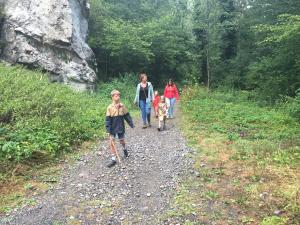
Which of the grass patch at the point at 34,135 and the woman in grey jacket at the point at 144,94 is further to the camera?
the woman in grey jacket at the point at 144,94

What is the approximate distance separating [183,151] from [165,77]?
80.4 feet

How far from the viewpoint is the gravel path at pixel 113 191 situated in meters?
6.55

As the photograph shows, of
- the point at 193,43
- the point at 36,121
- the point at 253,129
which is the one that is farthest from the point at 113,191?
the point at 193,43

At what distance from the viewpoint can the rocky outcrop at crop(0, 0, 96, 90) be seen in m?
20.9

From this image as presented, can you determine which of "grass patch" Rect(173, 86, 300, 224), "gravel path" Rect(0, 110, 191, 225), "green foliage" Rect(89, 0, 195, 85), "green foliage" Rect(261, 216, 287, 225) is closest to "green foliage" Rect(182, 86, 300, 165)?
"grass patch" Rect(173, 86, 300, 224)

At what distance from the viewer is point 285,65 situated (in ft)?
74.7

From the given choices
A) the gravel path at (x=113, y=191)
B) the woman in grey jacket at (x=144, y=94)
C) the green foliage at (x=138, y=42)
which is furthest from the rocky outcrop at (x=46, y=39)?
the gravel path at (x=113, y=191)

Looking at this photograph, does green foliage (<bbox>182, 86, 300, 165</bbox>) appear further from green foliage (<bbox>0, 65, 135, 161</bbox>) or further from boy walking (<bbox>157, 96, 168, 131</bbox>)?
green foliage (<bbox>0, 65, 135, 161</bbox>)

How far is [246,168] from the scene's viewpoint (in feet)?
28.3

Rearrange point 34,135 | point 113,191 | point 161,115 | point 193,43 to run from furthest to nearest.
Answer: point 193,43 → point 161,115 → point 34,135 → point 113,191

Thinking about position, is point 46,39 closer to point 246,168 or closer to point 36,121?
point 36,121

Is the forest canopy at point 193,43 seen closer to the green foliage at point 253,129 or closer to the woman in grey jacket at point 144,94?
the green foliage at point 253,129

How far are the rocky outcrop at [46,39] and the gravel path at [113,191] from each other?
11.8 m

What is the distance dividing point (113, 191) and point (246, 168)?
3167mm
